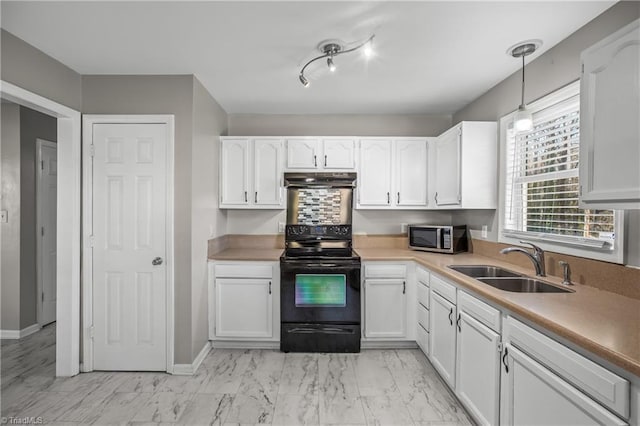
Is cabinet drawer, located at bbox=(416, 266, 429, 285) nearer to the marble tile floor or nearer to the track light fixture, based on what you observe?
the marble tile floor

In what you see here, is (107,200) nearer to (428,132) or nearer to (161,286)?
(161,286)

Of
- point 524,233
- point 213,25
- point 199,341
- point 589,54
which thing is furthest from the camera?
point 199,341

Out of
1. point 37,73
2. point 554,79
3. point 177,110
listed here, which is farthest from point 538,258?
point 37,73

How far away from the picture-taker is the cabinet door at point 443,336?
222 centimetres

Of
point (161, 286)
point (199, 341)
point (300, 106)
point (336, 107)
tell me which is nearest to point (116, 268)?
point (161, 286)

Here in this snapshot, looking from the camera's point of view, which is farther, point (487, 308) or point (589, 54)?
point (487, 308)

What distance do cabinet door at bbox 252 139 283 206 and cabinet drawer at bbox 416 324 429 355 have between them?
6.25ft

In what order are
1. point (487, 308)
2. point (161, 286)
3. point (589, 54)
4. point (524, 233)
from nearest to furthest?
point (589, 54) < point (487, 308) < point (524, 233) < point (161, 286)

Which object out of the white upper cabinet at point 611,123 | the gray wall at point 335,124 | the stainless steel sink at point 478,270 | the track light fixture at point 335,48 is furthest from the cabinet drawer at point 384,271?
the track light fixture at point 335,48

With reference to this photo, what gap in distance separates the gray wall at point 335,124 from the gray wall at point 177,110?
1140 millimetres

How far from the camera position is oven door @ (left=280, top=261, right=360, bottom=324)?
2.97m

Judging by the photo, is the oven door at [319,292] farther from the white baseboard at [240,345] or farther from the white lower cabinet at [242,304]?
the white baseboard at [240,345]

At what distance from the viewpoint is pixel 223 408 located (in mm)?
2178

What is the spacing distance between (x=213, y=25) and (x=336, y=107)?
1.76 m
